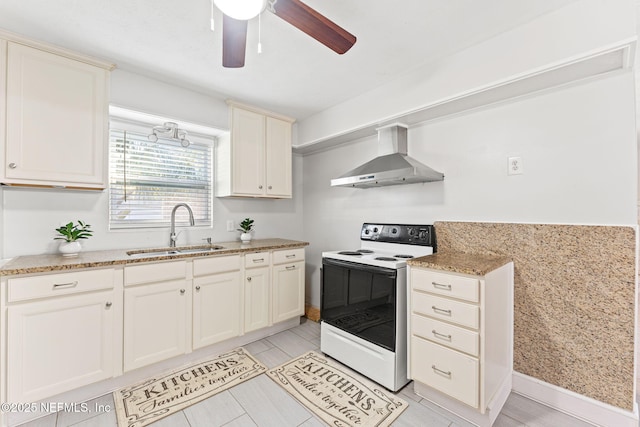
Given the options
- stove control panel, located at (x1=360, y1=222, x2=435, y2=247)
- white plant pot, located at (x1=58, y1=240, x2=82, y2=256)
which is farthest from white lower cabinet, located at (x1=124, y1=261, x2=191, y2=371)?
stove control panel, located at (x1=360, y1=222, x2=435, y2=247)

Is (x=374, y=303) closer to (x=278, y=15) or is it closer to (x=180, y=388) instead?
(x=180, y=388)

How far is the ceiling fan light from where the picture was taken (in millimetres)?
1146

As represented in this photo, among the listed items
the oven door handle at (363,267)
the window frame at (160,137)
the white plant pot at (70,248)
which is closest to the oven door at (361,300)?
the oven door handle at (363,267)

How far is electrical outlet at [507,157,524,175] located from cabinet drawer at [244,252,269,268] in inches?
84.8

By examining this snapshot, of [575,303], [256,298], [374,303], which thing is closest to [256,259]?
[256,298]

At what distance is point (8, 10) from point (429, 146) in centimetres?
293

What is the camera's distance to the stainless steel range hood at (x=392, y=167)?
222cm

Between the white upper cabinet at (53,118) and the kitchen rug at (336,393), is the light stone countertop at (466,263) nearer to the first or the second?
the kitchen rug at (336,393)

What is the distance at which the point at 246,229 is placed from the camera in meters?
3.14

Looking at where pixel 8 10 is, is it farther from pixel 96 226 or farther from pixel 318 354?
pixel 318 354

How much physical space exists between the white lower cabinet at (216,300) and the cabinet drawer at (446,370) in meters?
1.54

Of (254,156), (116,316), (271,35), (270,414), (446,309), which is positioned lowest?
(270,414)

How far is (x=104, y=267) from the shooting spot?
1.89m

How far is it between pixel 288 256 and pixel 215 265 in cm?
78
